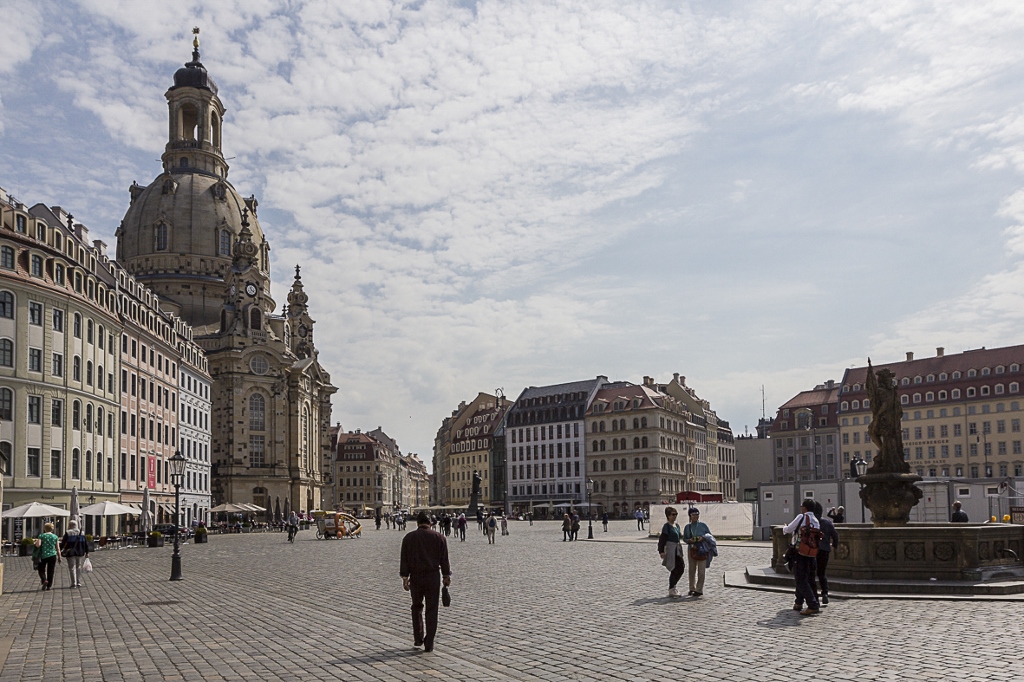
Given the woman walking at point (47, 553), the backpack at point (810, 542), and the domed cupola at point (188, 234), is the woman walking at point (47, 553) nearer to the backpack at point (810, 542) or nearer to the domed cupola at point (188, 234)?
the backpack at point (810, 542)

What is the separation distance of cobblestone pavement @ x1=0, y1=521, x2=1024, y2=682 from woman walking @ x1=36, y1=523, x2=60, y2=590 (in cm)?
44

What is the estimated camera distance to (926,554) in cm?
2034

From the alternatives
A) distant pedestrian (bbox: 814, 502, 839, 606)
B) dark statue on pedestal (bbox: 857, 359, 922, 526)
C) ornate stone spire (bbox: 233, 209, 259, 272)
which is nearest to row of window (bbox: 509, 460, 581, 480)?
ornate stone spire (bbox: 233, 209, 259, 272)

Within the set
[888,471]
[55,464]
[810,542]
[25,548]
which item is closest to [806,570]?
[810,542]

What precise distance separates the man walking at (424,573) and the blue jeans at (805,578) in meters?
6.39

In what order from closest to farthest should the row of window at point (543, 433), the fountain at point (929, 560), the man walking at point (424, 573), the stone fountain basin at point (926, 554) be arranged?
the man walking at point (424, 573)
the fountain at point (929, 560)
the stone fountain basin at point (926, 554)
the row of window at point (543, 433)

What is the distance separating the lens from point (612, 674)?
11859 millimetres

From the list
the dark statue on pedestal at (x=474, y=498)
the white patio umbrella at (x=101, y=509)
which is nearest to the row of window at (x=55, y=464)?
the white patio umbrella at (x=101, y=509)


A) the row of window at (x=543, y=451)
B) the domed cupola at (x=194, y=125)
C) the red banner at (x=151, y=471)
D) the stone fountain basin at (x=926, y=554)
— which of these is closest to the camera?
the stone fountain basin at (x=926, y=554)

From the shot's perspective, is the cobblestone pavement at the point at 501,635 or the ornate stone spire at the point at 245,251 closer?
the cobblestone pavement at the point at 501,635

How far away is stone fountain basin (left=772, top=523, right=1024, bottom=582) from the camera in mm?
20125

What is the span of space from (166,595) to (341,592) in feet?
14.1

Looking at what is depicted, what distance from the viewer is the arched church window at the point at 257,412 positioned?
4931 inches

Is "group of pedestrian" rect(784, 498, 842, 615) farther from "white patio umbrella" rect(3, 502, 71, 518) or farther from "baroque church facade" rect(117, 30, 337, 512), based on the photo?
"baroque church facade" rect(117, 30, 337, 512)
